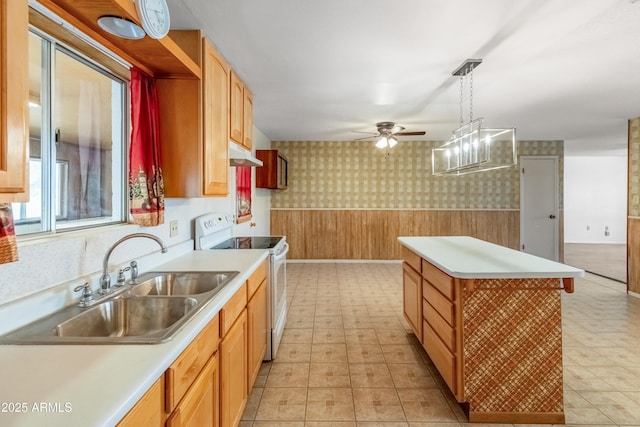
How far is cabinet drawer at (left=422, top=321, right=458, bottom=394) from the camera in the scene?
1958 mm

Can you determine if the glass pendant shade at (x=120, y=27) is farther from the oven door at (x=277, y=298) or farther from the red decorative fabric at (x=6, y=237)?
the oven door at (x=277, y=298)

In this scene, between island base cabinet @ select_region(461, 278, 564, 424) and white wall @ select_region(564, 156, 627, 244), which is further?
white wall @ select_region(564, 156, 627, 244)

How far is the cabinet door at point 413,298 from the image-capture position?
262cm

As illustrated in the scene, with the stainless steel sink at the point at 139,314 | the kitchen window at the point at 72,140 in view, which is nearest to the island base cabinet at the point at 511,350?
the stainless steel sink at the point at 139,314

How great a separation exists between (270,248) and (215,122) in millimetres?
1037

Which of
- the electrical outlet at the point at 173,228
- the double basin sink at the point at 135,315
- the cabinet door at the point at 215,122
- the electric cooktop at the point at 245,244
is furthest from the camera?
the electric cooktop at the point at 245,244

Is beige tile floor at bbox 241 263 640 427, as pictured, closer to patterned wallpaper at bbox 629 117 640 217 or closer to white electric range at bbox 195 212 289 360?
white electric range at bbox 195 212 289 360

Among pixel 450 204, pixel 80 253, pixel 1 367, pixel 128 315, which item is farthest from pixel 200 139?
pixel 450 204

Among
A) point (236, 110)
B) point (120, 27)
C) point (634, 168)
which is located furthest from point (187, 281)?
point (634, 168)

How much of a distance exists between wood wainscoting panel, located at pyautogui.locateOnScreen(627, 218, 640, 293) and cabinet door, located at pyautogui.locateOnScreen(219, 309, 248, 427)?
515cm

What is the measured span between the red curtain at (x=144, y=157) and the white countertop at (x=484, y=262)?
1.73m

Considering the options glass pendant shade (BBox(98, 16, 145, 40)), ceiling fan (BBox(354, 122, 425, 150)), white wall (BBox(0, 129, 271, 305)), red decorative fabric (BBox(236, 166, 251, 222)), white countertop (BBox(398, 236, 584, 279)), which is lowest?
white countertop (BBox(398, 236, 584, 279))

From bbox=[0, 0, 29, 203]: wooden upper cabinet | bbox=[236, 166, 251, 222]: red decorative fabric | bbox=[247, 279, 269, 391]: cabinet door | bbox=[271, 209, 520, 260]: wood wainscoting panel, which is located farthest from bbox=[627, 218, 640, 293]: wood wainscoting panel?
bbox=[0, 0, 29, 203]: wooden upper cabinet

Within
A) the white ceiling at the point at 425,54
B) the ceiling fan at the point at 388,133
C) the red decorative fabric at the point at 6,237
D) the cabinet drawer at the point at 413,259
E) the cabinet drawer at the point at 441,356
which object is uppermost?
the white ceiling at the point at 425,54
